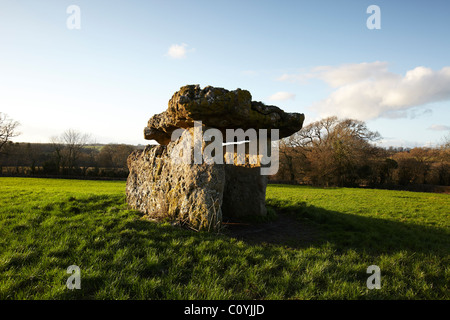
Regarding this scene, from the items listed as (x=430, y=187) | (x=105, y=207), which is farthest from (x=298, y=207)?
(x=430, y=187)

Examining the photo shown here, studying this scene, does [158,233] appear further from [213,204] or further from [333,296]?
[333,296]

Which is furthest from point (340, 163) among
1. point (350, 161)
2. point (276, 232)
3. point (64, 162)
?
point (64, 162)

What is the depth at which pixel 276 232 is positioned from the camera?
6.50 m

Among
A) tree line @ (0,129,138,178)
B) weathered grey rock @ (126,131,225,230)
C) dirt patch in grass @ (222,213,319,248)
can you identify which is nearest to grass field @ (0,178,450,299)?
dirt patch in grass @ (222,213,319,248)

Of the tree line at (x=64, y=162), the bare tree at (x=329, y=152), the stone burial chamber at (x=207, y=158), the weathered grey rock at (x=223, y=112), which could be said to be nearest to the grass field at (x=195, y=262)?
the stone burial chamber at (x=207, y=158)

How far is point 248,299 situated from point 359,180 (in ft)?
107

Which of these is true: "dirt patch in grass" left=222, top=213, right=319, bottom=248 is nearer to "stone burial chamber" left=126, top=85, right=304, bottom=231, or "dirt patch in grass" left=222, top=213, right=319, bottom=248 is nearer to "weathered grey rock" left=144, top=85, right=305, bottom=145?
"stone burial chamber" left=126, top=85, right=304, bottom=231

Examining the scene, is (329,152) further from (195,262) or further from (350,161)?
(195,262)

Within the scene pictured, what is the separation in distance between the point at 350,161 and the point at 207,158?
90.3ft

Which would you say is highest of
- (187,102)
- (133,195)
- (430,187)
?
(187,102)

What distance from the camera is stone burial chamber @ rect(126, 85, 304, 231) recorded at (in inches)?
237

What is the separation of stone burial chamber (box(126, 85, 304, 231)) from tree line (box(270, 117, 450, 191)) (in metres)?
24.3

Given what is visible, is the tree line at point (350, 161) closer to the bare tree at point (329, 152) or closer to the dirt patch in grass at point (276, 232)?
the bare tree at point (329, 152)

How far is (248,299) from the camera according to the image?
314 centimetres
